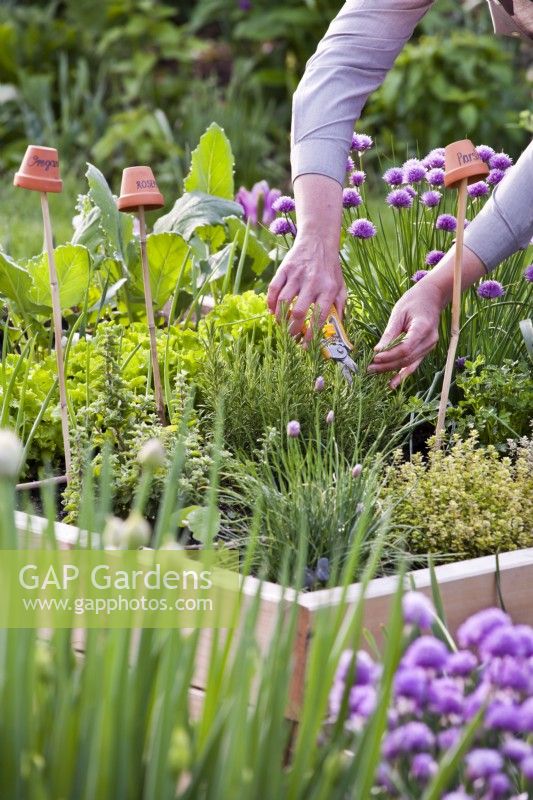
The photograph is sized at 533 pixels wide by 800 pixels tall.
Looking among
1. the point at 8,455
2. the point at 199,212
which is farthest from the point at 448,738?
the point at 199,212

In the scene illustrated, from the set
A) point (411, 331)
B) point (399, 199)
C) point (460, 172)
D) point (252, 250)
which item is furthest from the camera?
point (252, 250)

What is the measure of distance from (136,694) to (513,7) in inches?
65.1

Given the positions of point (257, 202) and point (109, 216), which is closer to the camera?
point (109, 216)

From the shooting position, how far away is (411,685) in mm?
1022

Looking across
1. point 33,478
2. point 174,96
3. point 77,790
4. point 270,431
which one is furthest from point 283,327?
point 174,96

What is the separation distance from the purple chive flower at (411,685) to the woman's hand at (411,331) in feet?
2.92

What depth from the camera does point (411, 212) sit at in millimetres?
2342

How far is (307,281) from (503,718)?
1.01 metres

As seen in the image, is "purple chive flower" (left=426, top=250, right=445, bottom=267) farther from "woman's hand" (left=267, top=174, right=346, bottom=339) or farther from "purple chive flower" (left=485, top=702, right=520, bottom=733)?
"purple chive flower" (left=485, top=702, right=520, bottom=733)

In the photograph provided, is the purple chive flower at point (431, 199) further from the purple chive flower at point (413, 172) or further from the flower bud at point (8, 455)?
the flower bud at point (8, 455)

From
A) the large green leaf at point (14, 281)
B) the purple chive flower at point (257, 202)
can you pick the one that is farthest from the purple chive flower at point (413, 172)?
the purple chive flower at point (257, 202)

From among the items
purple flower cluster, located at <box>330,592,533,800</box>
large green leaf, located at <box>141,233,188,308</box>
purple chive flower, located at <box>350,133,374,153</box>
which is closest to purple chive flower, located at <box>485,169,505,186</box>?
purple chive flower, located at <box>350,133,374,153</box>

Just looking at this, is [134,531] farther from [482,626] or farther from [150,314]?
[150,314]

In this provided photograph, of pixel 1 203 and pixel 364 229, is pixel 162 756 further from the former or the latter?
pixel 1 203
